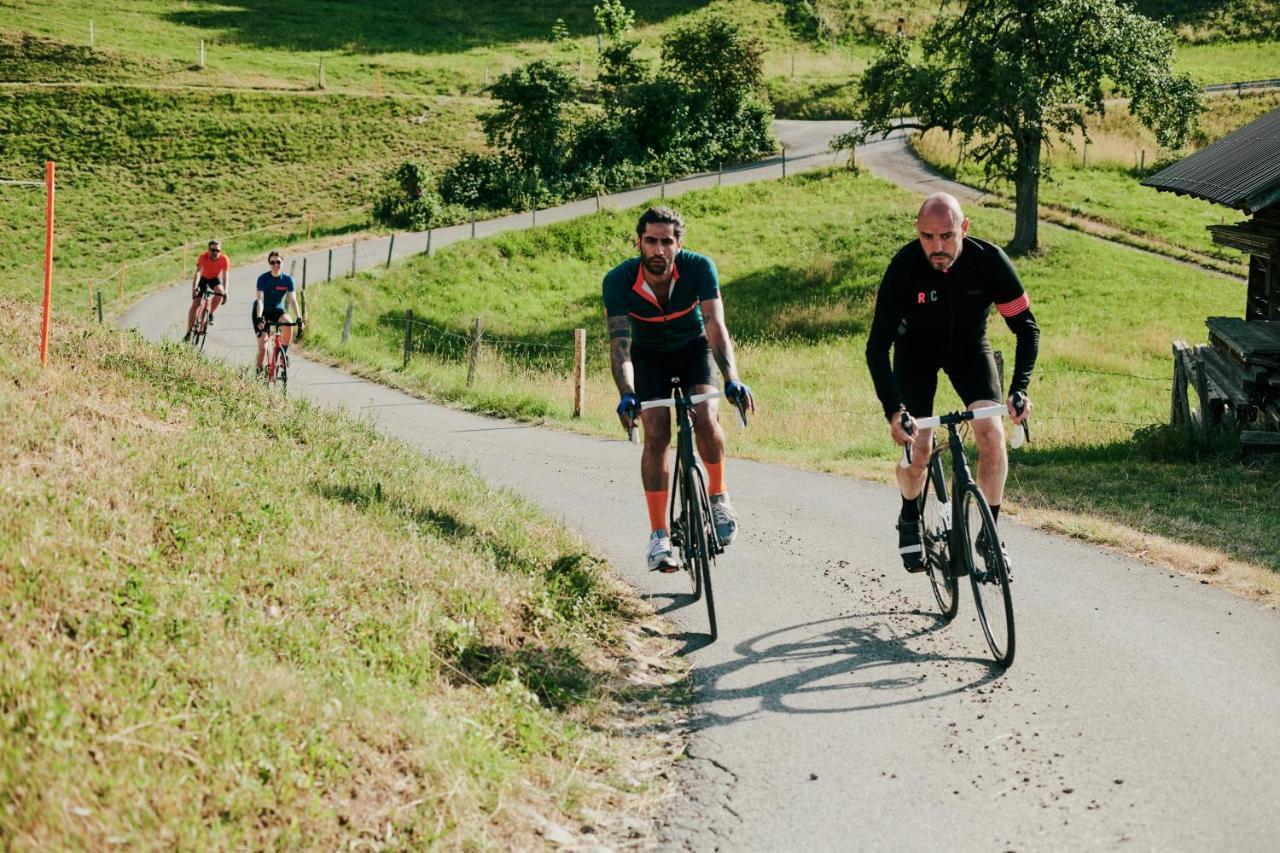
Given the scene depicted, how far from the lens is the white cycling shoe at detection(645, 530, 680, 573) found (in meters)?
7.40

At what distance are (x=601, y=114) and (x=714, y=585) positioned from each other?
2023 inches

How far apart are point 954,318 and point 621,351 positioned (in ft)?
6.55

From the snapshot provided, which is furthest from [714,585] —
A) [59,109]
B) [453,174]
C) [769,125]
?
[59,109]

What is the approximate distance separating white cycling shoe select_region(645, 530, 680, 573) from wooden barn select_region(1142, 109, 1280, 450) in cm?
962

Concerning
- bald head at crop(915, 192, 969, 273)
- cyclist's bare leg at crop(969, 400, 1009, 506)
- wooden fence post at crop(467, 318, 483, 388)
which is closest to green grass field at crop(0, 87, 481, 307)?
wooden fence post at crop(467, 318, 483, 388)

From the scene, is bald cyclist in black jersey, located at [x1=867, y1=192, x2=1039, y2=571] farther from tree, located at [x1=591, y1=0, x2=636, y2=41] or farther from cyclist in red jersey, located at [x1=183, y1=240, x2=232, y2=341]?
tree, located at [x1=591, y1=0, x2=636, y2=41]

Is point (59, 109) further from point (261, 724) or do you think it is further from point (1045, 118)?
point (261, 724)

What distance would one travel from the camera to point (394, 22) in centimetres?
8194

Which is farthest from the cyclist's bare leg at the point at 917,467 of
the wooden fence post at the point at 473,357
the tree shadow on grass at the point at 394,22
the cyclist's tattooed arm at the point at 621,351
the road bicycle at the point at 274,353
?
the tree shadow on grass at the point at 394,22

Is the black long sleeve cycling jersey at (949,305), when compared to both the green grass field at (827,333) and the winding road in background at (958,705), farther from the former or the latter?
the green grass field at (827,333)

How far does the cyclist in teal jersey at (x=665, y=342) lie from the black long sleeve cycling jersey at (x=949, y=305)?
96cm

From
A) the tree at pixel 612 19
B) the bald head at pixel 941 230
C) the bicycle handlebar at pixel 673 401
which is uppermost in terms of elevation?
the tree at pixel 612 19

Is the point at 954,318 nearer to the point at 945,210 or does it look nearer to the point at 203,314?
the point at 945,210

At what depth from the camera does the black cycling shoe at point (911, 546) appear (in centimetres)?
744
